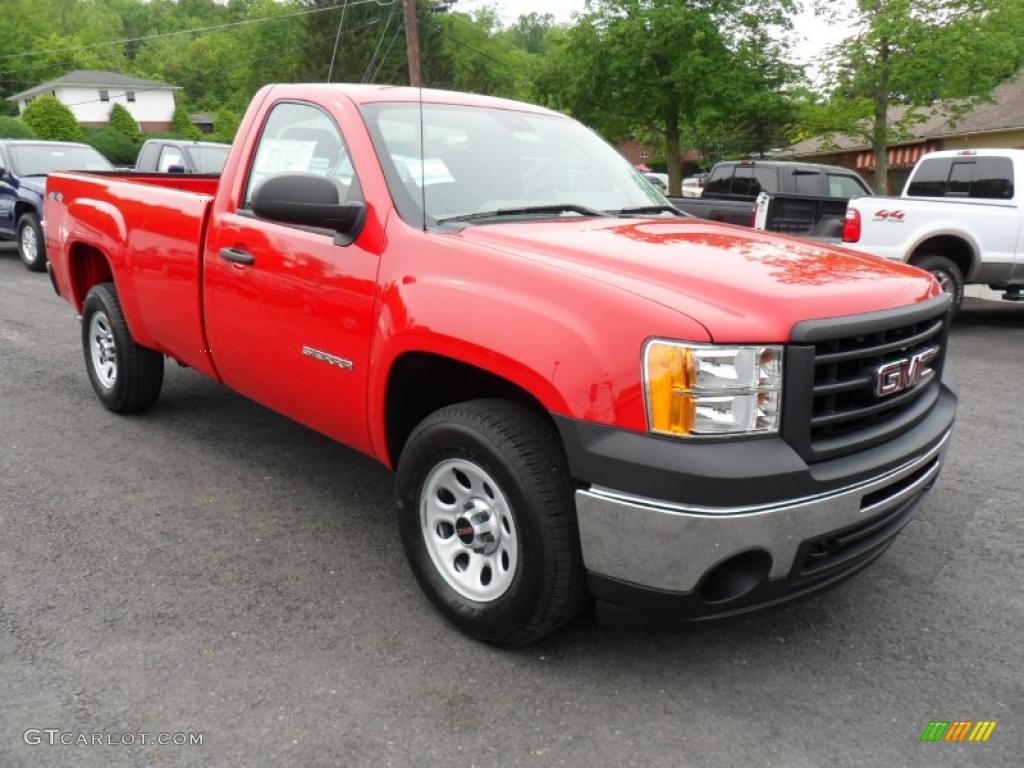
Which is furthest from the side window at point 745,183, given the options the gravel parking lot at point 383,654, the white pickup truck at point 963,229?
the gravel parking lot at point 383,654

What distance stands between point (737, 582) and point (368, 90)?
8.71ft

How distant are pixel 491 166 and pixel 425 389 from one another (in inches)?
40.2

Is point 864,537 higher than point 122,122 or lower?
lower

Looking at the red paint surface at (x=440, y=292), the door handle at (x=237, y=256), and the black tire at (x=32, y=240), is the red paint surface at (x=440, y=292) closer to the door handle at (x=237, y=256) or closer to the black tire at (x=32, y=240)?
the door handle at (x=237, y=256)

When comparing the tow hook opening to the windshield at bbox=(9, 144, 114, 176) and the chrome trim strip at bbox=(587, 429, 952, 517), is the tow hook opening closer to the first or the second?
the chrome trim strip at bbox=(587, 429, 952, 517)

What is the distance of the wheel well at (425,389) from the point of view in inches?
120

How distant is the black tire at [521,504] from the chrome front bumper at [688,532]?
0.12 metres

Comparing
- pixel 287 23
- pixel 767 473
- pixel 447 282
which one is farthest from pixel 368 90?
pixel 287 23

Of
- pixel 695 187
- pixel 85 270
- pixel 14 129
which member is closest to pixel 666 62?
pixel 695 187

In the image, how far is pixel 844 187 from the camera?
13.7 m

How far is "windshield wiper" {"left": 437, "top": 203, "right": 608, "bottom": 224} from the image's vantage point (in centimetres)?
333

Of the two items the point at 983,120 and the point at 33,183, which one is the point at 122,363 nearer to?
the point at 33,183

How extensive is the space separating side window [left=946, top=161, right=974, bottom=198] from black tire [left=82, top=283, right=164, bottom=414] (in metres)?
8.96

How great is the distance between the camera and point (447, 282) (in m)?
2.93
